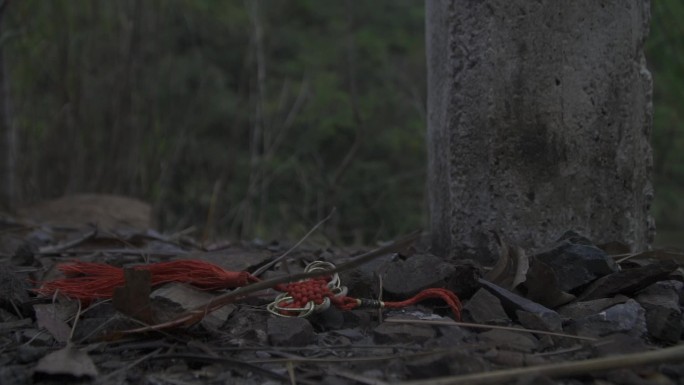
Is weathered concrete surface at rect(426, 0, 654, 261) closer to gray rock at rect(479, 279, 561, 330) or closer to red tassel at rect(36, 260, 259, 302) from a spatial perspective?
gray rock at rect(479, 279, 561, 330)

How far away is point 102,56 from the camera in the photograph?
6.13 metres

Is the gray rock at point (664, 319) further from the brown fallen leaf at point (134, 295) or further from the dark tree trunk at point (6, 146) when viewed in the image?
the dark tree trunk at point (6, 146)

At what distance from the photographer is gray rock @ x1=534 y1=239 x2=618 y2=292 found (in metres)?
2.28

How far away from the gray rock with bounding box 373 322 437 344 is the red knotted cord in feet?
0.51

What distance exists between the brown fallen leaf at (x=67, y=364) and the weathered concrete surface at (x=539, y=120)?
1.41 meters

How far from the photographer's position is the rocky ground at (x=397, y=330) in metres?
1.73

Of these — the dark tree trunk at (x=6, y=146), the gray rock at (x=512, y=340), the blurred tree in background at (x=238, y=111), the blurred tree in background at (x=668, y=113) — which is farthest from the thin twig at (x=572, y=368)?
the dark tree trunk at (x=6, y=146)

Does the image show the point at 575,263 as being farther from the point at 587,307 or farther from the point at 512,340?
the point at 512,340

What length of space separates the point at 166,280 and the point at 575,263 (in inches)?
48.7

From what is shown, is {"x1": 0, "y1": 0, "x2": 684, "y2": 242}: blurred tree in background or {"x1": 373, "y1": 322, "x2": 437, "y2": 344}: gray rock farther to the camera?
{"x1": 0, "y1": 0, "x2": 684, "y2": 242}: blurred tree in background

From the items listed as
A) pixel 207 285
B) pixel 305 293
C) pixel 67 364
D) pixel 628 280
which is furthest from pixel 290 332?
pixel 628 280

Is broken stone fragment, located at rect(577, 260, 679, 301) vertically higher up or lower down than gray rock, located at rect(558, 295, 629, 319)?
higher up

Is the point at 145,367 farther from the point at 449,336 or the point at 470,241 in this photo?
the point at 470,241

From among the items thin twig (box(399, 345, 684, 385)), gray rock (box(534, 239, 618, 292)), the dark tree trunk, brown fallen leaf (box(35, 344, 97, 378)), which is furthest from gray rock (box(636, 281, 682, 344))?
the dark tree trunk
